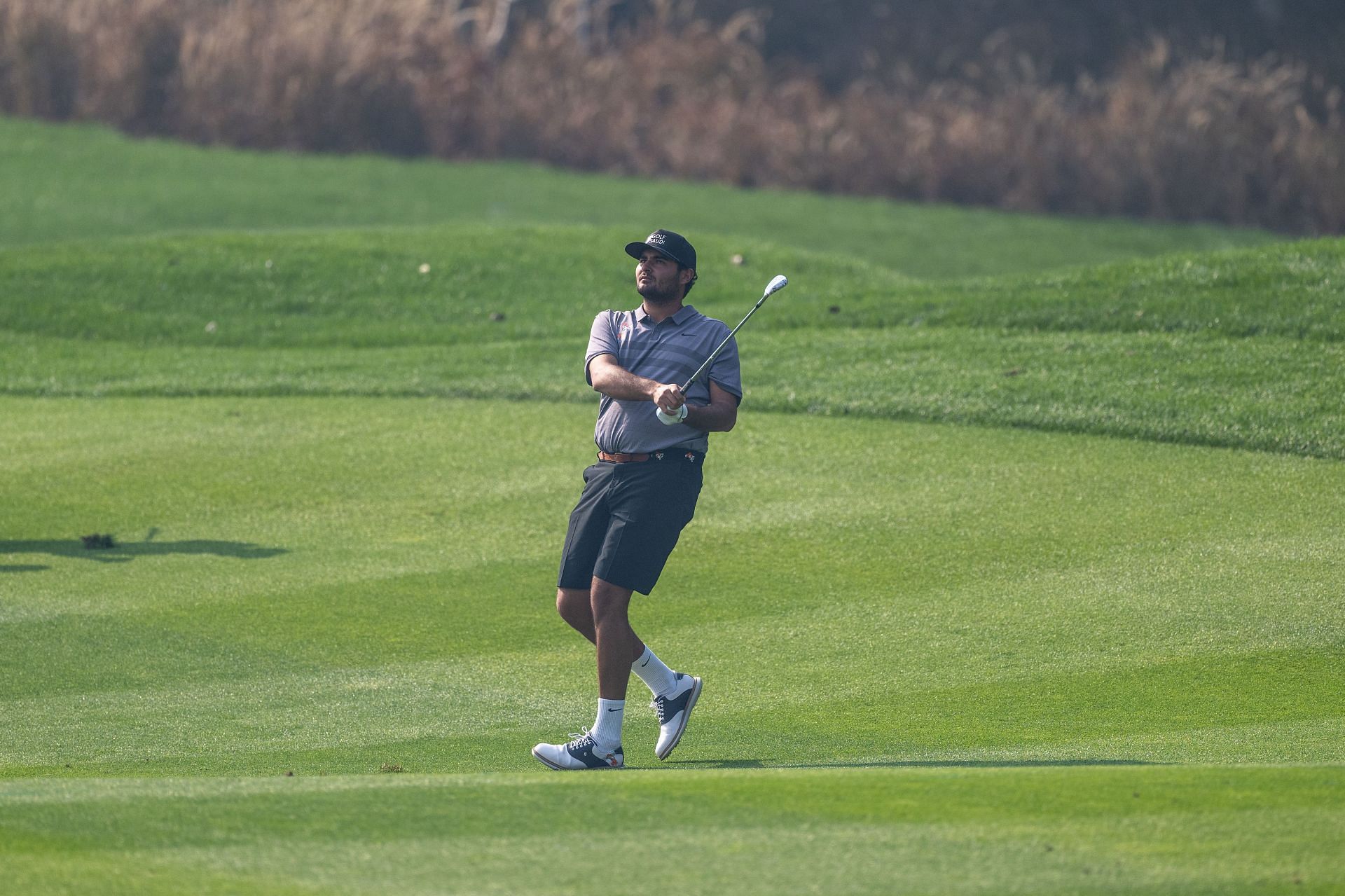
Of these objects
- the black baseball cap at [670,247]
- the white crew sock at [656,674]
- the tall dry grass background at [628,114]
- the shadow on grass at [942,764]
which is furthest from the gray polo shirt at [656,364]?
the tall dry grass background at [628,114]

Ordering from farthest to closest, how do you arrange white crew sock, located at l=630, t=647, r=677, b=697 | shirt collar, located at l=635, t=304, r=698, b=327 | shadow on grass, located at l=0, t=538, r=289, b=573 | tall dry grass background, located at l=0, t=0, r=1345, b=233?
tall dry grass background, located at l=0, t=0, r=1345, b=233 < shadow on grass, located at l=0, t=538, r=289, b=573 < shirt collar, located at l=635, t=304, r=698, b=327 < white crew sock, located at l=630, t=647, r=677, b=697

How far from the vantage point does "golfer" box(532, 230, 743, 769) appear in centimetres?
682

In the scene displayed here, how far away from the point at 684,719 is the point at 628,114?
21.1 m

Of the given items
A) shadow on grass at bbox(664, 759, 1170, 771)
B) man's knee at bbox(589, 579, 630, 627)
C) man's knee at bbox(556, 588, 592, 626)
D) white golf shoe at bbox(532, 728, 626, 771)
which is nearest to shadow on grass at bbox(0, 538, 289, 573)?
man's knee at bbox(556, 588, 592, 626)

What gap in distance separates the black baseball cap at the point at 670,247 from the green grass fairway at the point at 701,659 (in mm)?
1815

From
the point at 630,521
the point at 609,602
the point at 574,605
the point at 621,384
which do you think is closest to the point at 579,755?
the point at 609,602

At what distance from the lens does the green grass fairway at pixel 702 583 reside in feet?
16.2

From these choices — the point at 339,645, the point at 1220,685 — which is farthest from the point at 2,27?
the point at 1220,685

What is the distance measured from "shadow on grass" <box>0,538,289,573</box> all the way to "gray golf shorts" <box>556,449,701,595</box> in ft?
10.2

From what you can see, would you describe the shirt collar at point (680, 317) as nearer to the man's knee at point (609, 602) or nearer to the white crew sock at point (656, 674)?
the man's knee at point (609, 602)

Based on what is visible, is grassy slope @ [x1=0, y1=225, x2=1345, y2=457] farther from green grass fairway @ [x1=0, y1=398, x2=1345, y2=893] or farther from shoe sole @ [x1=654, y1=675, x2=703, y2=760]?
shoe sole @ [x1=654, y1=675, x2=703, y2=760]

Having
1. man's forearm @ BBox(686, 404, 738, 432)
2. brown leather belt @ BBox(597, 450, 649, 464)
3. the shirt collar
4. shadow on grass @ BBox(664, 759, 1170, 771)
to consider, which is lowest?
shadow on grass @ BBox(664, 759, 1170, 771)

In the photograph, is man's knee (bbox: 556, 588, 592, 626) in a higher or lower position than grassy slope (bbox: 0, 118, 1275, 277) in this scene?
lower

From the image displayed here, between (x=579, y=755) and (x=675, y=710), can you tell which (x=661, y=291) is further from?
(x=579, y=755)
